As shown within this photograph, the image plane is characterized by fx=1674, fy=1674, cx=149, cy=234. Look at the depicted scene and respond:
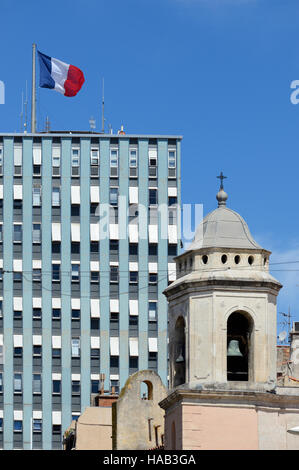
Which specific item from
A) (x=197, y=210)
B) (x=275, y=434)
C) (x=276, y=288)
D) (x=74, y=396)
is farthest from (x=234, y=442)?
(x=74, y=396)

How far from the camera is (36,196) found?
5290 inches

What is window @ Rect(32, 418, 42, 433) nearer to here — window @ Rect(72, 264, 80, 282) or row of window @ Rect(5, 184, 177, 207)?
window @ Rect(72, 264, 80, 282)

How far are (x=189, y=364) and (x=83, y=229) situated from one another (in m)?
77.9

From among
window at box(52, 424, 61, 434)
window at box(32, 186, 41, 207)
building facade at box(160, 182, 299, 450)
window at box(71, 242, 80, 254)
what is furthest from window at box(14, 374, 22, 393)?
building facade at box(160, 182, 299, 450)

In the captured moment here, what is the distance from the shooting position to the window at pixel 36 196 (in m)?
134

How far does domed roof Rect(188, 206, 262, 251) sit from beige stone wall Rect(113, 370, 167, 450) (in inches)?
315

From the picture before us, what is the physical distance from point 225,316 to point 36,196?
260 feet

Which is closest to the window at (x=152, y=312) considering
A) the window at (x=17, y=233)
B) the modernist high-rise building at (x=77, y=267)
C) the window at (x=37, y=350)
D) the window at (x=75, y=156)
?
the modernist high-rise building at (x=77, y=267)

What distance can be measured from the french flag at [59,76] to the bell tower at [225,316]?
6515cm

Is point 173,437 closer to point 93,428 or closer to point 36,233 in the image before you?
point 93,428

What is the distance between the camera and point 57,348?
131 metres

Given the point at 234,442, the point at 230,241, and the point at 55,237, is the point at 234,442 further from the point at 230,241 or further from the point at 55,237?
the point at 55,237

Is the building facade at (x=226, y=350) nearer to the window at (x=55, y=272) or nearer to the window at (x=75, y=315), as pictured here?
the window at (x=75, y=315)

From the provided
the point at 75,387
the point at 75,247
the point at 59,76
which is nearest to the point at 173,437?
the point at 59,76
